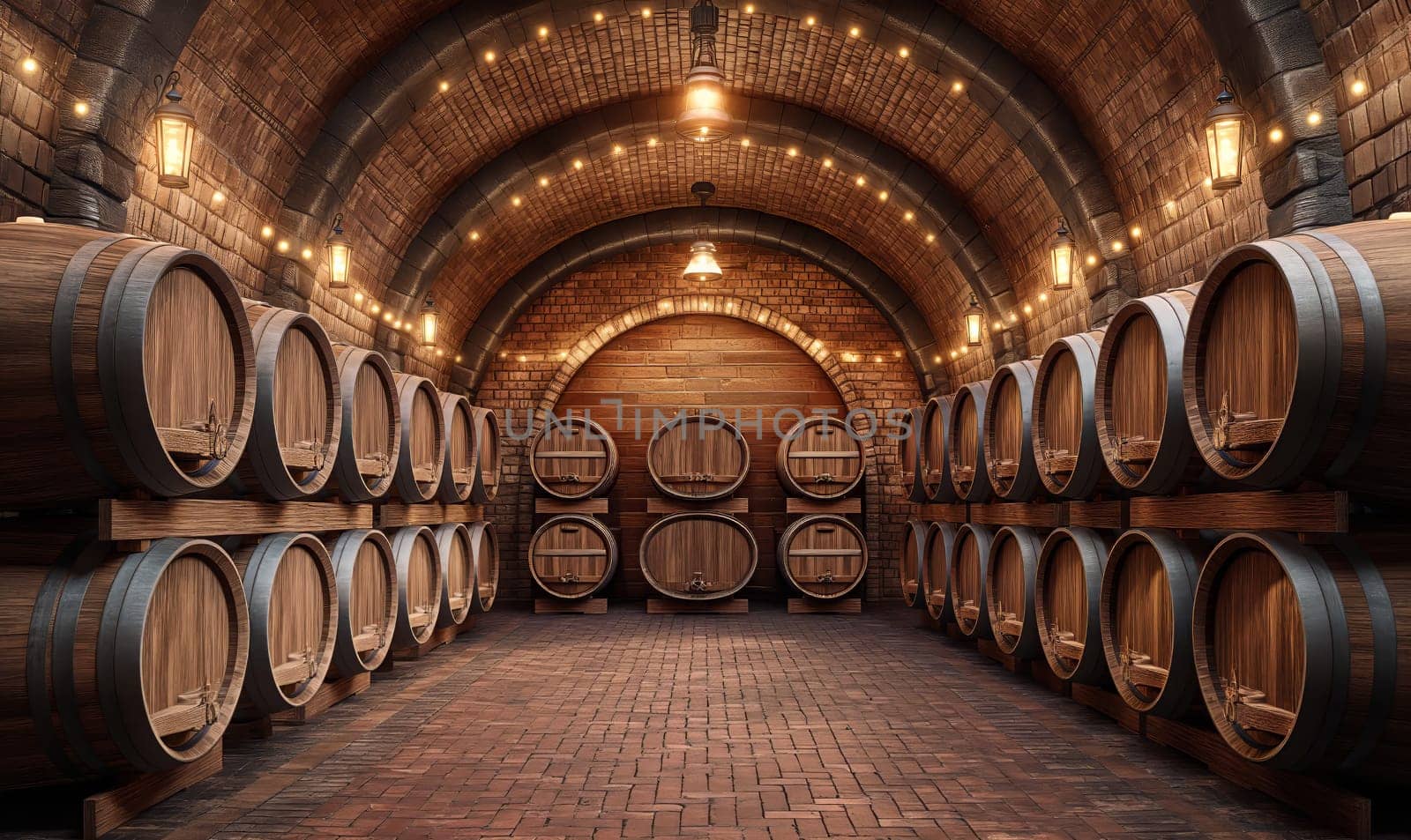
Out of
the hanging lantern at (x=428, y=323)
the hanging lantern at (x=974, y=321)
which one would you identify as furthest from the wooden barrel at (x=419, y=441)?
the hanging lantern at (x=974, y=321)

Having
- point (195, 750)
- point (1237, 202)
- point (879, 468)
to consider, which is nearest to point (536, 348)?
point (879, 468)

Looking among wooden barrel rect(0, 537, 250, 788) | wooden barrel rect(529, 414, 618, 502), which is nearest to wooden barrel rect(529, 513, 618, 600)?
wooden barrel rect(529, 414, 618, 502)

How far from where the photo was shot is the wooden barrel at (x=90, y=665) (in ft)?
10.9

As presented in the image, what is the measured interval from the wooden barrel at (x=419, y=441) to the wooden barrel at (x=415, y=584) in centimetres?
28

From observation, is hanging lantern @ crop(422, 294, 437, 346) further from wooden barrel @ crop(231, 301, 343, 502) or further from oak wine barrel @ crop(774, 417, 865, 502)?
wooden barrel @ crop(231, 301, 343, 502)

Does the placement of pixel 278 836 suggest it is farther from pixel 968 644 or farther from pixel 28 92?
pixel 968 644

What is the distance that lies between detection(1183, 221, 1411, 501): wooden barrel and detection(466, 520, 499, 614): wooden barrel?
19.9 feet

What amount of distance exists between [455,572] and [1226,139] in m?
5.69

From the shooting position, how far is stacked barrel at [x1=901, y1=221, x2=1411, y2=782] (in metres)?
3.32

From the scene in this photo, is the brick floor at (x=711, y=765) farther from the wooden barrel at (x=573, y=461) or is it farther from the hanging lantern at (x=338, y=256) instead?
the wooden barrel at (x=573, y=461)

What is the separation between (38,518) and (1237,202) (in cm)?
548

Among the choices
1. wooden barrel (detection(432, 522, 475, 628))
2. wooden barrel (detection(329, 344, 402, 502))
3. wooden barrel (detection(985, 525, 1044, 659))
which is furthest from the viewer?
wooden barrel (detection(432, 522, 475, 628))

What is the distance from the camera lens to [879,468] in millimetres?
12766

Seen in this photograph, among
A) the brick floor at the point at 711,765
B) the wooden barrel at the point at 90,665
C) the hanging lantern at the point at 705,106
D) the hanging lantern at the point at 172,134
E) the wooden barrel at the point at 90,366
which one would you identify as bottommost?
the brick floor at the point at 711,765
